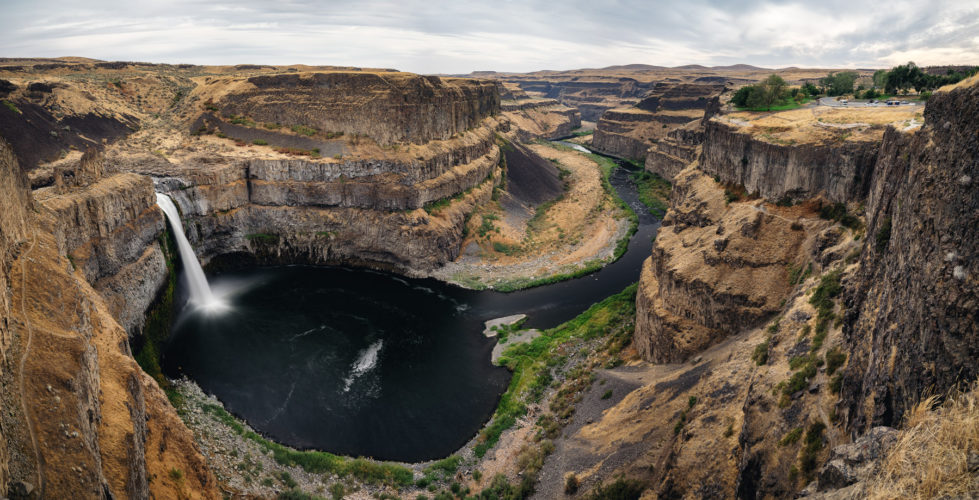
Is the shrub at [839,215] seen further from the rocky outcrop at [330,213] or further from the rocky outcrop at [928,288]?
the rocky outcrop at [330,213]

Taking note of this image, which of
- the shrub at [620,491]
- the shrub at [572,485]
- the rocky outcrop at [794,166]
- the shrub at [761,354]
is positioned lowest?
the shrub at [572,485]

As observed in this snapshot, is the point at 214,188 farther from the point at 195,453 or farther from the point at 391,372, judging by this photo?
the point at 195,453

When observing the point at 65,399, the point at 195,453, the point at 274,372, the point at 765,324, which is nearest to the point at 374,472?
the point at 195,453

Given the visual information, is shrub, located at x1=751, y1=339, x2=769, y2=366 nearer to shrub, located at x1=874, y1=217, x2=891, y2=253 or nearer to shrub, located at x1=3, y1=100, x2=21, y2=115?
shrub, located at x1=874, y1=217, x2=891, y2=253

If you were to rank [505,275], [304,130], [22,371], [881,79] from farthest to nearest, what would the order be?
[304,130] < [505,275] < [881,79] < [22,371]

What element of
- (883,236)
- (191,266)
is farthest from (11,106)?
(883,236)

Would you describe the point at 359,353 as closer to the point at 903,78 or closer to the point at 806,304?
the point at 806,304

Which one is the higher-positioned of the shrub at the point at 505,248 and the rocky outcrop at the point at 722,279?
the rocky outcrop at the point at 722,279

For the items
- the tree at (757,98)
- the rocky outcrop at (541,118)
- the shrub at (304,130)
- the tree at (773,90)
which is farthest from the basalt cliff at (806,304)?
the rocky outcrop at (541,118)
